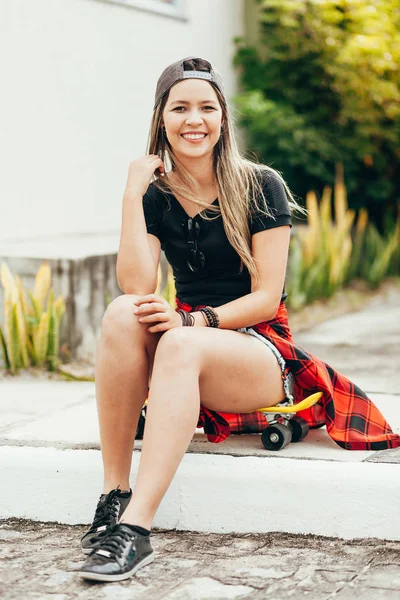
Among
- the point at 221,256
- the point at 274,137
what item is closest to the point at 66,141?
the point at 274,137

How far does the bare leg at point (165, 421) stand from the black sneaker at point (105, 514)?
12 cm

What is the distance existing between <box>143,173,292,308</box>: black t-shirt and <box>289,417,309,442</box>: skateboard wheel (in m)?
0.46

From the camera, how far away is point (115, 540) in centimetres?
285

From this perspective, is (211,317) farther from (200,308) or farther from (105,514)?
(105,514)

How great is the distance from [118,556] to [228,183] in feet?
4.18

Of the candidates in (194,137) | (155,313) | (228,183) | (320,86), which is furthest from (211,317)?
(320,86)

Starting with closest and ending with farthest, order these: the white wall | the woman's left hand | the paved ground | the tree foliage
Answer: the paved ground → the woman's left hand → the white wall → the tree foliage

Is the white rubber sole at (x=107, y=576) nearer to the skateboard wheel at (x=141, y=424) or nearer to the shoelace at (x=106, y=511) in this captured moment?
the shoelace at (x=106, y=511)

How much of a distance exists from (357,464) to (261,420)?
15.5 inches

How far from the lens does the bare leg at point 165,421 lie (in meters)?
2.94

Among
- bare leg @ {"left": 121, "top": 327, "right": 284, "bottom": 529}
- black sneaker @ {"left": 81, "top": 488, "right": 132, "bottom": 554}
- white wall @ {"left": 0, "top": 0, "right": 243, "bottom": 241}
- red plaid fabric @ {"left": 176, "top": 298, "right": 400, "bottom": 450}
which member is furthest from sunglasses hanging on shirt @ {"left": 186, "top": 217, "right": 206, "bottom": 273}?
white wall @ {"left": 0, "top": 0, "right": 243, "bottom": 241}

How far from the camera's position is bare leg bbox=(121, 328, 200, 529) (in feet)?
9.66

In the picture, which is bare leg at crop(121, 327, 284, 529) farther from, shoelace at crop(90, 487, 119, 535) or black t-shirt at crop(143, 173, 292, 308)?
black t-shirt at crop(143, 173, 292, 308)

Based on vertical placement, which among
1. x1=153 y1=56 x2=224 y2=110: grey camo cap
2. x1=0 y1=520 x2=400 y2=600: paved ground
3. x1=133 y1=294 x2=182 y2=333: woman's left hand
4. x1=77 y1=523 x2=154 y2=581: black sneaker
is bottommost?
x1=0 y1=520 x2=400 y2=600: paved ground
